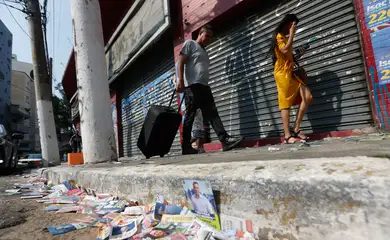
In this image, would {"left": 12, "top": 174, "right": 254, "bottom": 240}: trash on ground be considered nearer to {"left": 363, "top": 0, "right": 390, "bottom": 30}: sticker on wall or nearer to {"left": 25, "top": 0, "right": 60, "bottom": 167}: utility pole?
{"left": 363, "top": 0, "right": 390, "bottom": 30}: sticker on wall

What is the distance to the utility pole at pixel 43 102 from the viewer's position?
7.39 metres

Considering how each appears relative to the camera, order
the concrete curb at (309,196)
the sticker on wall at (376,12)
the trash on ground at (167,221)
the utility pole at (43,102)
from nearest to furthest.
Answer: the concrete curb at (309,196)
the trash on ground at (167,221)
the sticker on wall at (376,12)
the utility pole at (43,102)

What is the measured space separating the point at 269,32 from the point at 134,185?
2.96 m

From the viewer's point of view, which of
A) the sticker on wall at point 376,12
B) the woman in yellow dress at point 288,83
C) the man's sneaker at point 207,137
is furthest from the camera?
the man's sneaker at point 207,137

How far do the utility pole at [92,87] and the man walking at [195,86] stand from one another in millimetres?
1255

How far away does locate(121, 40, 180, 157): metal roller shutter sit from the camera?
5557 mm

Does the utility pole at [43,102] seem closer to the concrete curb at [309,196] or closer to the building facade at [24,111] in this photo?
the concrete curb at [309,196]

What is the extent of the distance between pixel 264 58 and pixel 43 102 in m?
6.94

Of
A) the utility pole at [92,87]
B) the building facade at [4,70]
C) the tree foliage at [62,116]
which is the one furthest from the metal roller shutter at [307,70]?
the tree foliage at [62,116]

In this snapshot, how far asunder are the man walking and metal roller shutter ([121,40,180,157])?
218 centimetres

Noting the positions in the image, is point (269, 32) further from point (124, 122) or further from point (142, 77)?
point (124, 122)

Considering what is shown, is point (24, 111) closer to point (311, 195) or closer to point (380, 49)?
point (380, 49)

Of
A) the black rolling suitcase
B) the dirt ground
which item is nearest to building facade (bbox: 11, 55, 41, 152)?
the black rolling suitcase

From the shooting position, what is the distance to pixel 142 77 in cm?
681
